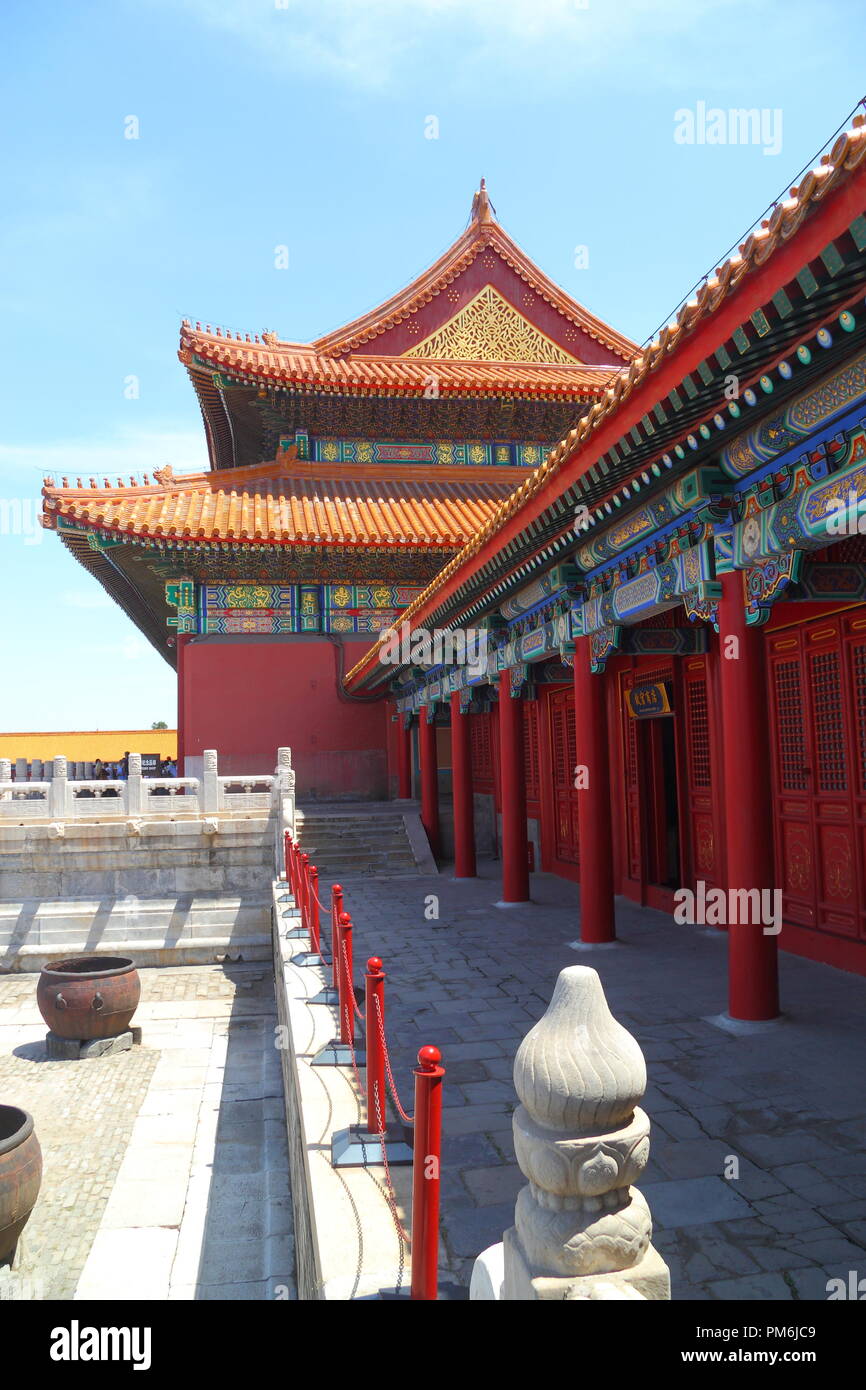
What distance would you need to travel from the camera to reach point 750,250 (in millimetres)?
3637

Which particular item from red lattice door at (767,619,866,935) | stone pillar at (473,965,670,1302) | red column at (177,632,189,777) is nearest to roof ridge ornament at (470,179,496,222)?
red column at (177,632,189,777)

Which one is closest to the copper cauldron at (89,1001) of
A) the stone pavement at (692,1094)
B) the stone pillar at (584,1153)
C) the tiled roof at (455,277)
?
the stone pavement at (692,1094)

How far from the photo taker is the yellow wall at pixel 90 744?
4316 cm

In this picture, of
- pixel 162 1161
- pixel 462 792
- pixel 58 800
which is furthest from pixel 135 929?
pixel 162 1161

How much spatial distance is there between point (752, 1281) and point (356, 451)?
1781 cm

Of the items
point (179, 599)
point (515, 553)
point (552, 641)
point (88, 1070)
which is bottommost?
point (88, 1070)

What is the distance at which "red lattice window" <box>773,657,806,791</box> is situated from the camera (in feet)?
24.0

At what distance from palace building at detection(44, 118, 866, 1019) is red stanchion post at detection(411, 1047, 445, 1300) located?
300cm

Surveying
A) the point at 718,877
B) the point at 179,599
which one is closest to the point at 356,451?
the point at 179,599

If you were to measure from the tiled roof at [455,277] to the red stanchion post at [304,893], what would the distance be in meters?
13.5

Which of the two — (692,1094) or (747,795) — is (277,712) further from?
(692,1094)

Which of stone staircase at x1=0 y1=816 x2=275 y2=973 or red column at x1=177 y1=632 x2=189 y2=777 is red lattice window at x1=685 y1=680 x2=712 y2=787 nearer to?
stone staircase at x1=0 y1=816 x2=275 y2=973

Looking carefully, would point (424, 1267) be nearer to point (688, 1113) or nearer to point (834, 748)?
point (688, 1113)

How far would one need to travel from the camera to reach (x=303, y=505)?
17484 mm
